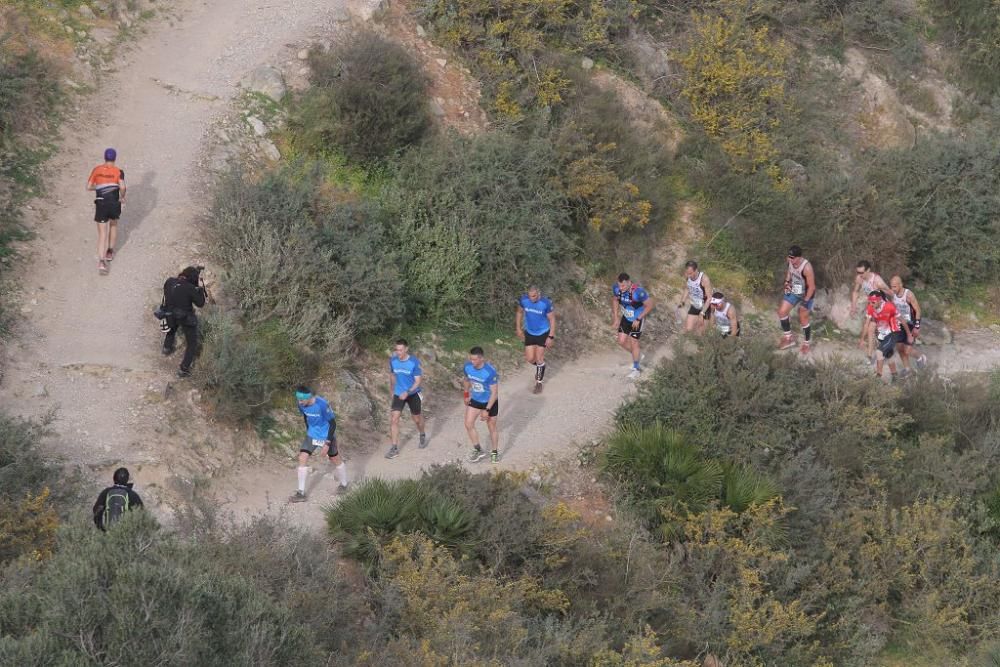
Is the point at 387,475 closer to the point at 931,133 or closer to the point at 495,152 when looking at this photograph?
the point at 495,152

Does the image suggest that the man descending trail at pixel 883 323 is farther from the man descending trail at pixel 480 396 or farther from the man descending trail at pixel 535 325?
the man descending trail at pixel 480 396

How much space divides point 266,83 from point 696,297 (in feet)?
25.0

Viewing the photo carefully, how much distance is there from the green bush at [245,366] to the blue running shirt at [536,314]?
2840 millimetres

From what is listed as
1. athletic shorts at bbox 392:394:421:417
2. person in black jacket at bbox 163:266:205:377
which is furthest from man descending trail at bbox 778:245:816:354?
person in black jacket at bbox 163:266:205:377

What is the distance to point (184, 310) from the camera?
12883mm

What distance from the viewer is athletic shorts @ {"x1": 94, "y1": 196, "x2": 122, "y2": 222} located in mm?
14102

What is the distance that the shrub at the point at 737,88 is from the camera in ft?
65.2

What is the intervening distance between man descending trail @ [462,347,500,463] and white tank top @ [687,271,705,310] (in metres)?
3.72

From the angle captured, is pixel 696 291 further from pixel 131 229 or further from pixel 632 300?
pixel 131 229

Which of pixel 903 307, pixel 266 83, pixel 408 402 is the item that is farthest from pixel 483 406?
pixel 266 83

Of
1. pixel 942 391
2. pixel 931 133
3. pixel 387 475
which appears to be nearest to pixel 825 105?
pixel 931 133

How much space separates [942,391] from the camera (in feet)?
52.7

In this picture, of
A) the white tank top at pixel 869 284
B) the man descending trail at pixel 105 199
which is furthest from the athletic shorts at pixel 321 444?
the white tank top at pixel 869 284

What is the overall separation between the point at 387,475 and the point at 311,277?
305cm
